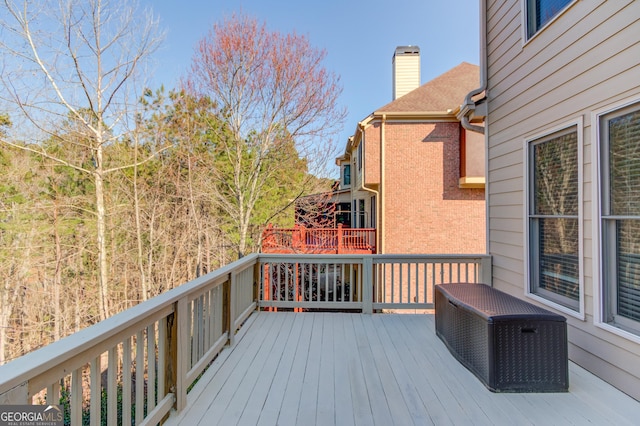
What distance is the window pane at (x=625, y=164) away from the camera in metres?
2.11

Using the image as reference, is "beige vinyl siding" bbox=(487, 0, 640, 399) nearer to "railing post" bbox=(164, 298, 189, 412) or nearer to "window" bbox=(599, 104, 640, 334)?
"window" bbox=(599, 104, 640, 334)

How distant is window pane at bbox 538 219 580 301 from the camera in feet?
8.71

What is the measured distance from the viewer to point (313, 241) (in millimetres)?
9117

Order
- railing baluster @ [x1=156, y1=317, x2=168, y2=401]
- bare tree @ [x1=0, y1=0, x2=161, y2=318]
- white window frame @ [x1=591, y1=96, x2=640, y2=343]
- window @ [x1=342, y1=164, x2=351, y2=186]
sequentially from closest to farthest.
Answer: railing baluster @ [x1=156, y1=317, x2=168, y2=401] → white window frame @ [x1=591, y1=96, x2=640, y2=343] → bare tree @ [x1=0, y1=0, x2=161, y2=318] → window @ [x1=342, y1=164, x2=351, y2=186]

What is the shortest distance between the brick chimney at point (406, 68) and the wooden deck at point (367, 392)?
971 centimetres

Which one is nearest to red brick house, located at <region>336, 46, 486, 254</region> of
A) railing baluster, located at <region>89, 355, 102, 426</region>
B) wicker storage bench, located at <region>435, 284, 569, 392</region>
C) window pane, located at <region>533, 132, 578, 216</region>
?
window pane, located at <region>533, 132, 578, 216</region>

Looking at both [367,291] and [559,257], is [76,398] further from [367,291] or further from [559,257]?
[559,257]

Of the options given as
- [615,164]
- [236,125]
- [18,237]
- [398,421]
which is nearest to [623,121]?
[615,164]

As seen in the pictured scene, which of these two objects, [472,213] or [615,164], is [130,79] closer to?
[615,164]

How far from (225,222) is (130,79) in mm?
4090

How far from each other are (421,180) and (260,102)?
4960 mm

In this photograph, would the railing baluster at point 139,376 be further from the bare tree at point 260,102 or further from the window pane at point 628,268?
the bare tree at point 260,102

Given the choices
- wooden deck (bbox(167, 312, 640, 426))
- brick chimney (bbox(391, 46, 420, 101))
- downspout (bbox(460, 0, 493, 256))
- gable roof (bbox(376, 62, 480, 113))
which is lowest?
wooden deck (bbox(167, 312, 640, 426))

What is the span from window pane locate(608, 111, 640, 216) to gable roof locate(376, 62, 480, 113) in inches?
283
